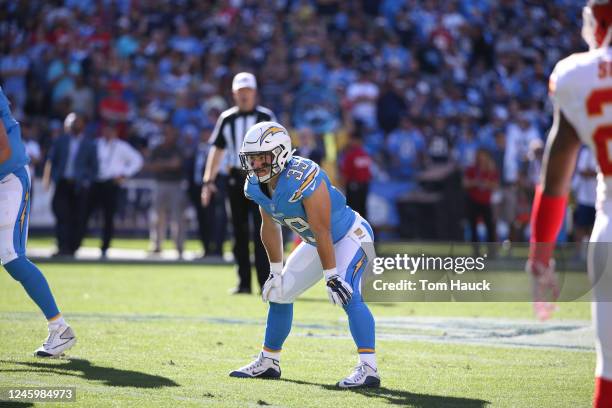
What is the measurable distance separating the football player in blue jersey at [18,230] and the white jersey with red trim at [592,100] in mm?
4064

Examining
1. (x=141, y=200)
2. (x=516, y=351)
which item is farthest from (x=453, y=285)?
(x=141, y=200)

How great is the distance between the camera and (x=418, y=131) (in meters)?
21.1

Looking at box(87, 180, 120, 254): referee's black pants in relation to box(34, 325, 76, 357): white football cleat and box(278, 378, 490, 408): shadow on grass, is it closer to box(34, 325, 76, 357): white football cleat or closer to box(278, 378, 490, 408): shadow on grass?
box(34, 325, 76, 357): white football cleat

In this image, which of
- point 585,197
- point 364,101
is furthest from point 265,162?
point 364,101

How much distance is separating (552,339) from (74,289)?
19.1 ft

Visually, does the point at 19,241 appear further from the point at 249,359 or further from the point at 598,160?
the point at 598,160

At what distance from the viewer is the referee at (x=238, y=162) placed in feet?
36.9

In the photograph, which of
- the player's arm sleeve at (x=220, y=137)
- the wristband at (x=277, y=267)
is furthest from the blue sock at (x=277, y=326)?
the player's arm sleeve at (x=220, y=137)

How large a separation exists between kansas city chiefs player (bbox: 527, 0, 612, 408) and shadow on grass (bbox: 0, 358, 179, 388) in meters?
2.79

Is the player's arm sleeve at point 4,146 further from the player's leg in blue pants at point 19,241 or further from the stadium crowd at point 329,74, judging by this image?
the stadium crowd at point 329,74

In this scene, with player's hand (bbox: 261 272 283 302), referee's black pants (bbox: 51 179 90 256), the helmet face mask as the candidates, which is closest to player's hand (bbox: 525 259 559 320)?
the helmet face mask

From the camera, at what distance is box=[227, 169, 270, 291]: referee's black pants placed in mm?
11266

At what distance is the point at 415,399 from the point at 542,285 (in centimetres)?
194

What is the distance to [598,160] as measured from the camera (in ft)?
13.4
